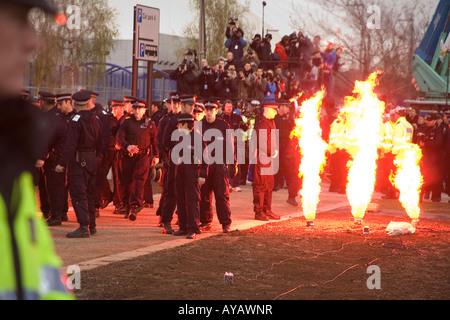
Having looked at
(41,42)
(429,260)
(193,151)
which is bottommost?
(429,260)

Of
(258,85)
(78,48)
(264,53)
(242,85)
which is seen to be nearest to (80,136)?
(258,85)

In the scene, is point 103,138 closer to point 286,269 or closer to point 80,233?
point 80,233

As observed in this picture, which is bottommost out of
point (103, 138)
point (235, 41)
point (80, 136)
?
point (103, 138)

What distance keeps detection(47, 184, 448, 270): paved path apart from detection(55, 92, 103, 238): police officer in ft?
1.18

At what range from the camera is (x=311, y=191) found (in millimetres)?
14227

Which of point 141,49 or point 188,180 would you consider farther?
point 141,49

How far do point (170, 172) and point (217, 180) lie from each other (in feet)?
2.56

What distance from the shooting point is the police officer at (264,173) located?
14648 mm

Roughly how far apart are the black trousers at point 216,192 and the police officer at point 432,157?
8.68m

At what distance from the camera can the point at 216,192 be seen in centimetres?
1280

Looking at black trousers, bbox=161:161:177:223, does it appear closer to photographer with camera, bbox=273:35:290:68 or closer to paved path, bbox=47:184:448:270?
paved path, bbox=47:184:448:270
